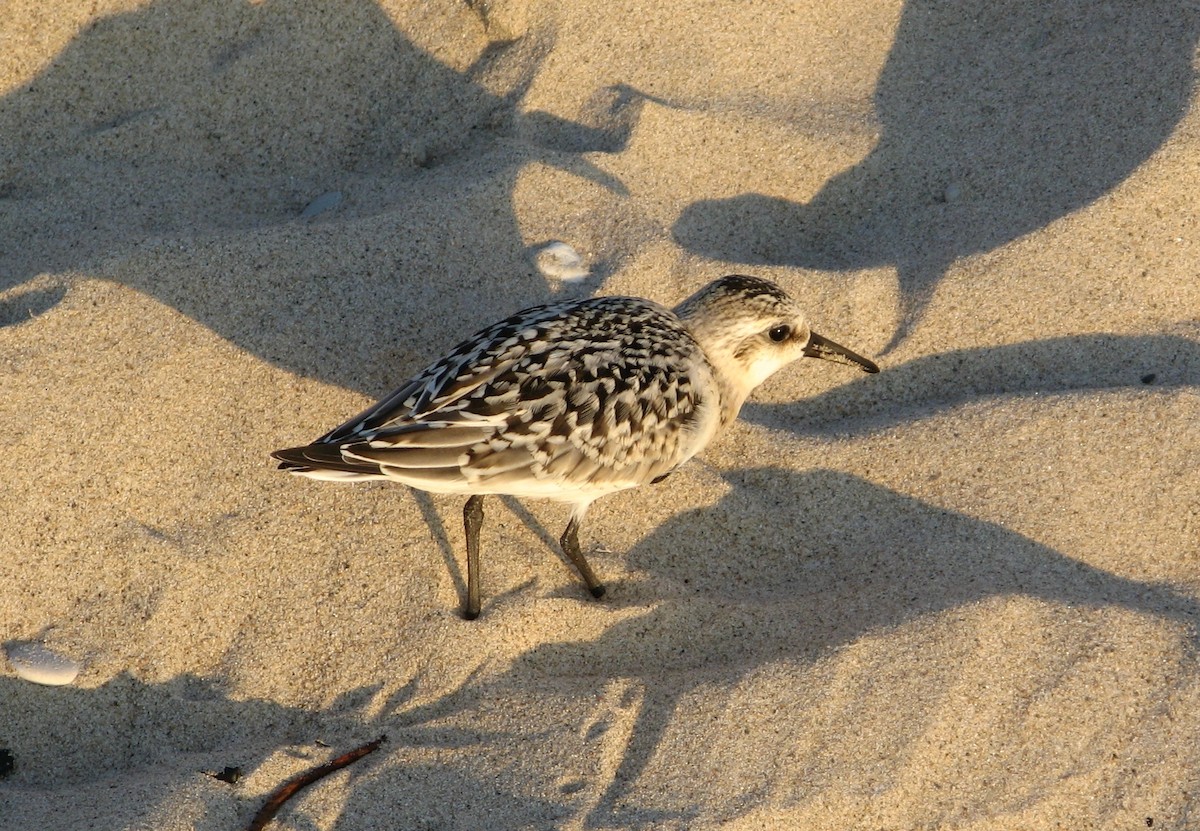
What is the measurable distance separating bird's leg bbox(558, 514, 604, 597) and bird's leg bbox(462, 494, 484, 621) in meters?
0.31

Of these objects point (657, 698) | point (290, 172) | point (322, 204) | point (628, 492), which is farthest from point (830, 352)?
point (290, 172)

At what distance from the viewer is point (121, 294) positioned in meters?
4.43

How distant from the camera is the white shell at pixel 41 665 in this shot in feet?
11.6

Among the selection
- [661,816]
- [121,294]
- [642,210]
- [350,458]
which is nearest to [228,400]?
[121,294]

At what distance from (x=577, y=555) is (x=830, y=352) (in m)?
1.18

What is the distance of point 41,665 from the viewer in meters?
3.54

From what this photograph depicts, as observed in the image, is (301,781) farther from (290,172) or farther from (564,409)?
(290,172)

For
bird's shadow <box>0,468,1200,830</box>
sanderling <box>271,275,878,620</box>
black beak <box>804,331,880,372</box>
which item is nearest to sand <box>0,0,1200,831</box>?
bird's shadow <box>0,468,1200,830</box>

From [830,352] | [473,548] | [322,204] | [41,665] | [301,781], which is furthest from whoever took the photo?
[322,204]

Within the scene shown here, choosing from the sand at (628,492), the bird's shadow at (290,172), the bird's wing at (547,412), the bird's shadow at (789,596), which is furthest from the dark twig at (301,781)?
the bird's shadow at (290,172)

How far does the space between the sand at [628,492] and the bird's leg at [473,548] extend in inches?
2.6

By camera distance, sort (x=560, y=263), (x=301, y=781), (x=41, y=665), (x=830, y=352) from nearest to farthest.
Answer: (x=301, y=781)
(x=41, y=665)
(x=830, y=352)
(x=560, y=263)

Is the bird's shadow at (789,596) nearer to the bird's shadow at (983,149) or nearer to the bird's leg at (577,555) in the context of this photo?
the bird's leg at (577,555)

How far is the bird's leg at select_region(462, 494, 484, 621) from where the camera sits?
12.5ft
